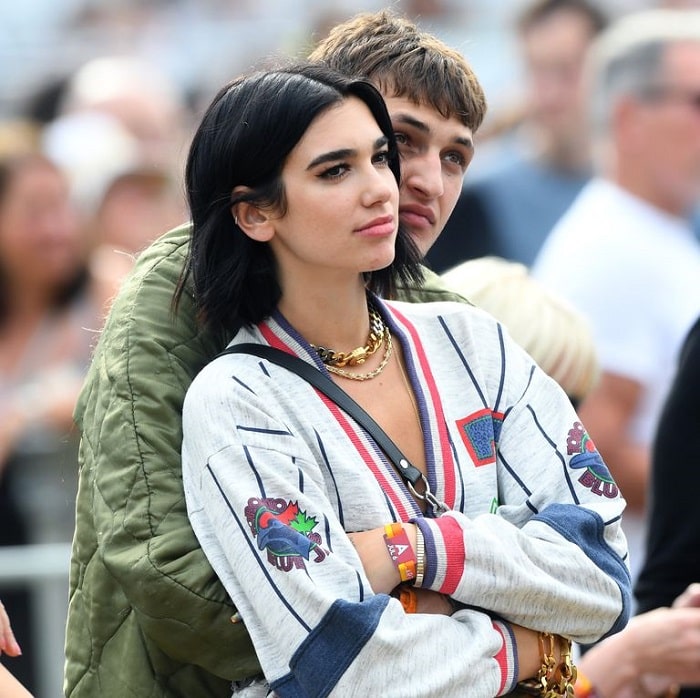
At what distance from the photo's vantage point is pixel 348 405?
2.39 metres

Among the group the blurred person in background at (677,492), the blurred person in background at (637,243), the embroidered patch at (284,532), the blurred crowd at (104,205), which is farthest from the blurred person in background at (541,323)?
the blurred person in background at (637,243)

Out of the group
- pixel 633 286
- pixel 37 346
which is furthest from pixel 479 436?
pixel 37 346

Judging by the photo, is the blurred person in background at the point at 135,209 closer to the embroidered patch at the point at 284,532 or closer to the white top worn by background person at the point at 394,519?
the white top worn by background person at the point at 394,519

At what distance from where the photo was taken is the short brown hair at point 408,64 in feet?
8.75

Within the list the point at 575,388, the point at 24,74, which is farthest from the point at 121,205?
the point at 24,74

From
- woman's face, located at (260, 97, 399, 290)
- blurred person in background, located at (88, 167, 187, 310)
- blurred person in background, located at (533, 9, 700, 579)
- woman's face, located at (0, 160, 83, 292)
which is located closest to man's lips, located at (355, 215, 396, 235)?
woman's face, located at (260, 97, 399, 290)

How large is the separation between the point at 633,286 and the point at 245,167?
284cm

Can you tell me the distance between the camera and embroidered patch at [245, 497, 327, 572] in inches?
87.7

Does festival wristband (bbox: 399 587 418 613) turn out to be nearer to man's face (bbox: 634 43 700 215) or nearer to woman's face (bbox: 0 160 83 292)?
man's face (bbox: 634 43 700 215)

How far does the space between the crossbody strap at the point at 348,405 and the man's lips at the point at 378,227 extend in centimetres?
22

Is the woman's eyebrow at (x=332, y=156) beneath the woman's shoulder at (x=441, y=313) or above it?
above

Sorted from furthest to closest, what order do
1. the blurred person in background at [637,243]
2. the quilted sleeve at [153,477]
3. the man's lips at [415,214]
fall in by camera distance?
the blurred person in background at [637,243] → the man's lips at [415,214] → the quilted sleeve at [153,477]

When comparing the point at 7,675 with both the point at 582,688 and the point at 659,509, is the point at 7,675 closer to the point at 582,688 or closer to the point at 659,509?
the point at 582,688

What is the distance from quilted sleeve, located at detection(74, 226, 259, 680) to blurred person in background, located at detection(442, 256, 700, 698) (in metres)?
0.90
